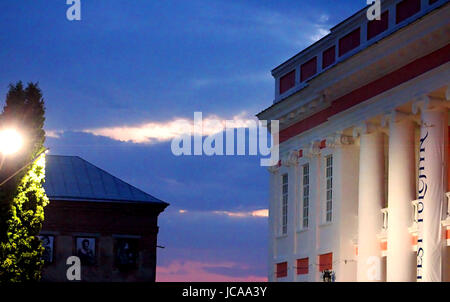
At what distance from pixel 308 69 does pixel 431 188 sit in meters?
11.1

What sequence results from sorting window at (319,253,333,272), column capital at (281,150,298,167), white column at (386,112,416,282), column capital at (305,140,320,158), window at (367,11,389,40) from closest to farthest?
1. white column at (386,112,416,282)
2. window at (367,11,389,40)
3. window at (319,253,333,272)
4. column capital at (305,140,320,158)
5. column capital at (281,150,298,167)

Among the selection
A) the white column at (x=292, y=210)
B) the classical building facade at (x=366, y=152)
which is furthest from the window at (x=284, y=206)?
the white column at (x=292, y=210)

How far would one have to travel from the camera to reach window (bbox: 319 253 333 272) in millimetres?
35872

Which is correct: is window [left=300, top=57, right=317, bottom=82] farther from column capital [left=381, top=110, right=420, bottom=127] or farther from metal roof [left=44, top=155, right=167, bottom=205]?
metal roof [left=44, top=155, right=167, bottom=205]

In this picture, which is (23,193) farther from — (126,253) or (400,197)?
(126,253)

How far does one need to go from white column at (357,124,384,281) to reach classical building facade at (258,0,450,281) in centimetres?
3

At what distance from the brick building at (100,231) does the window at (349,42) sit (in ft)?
111

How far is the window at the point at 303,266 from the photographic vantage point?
38094 mm

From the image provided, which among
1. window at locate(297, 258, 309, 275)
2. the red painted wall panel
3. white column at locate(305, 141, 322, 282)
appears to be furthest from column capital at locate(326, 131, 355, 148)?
window at locate(297, 258, 309, 275)

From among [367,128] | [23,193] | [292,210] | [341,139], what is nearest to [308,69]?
[341,139]

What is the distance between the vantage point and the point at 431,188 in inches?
1131
